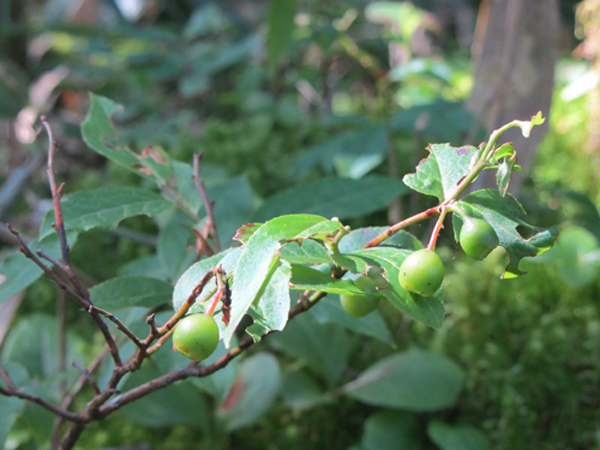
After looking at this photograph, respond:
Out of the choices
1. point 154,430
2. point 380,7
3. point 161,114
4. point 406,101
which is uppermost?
point 380,7

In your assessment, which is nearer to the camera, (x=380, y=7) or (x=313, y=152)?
(x=313, y=152)

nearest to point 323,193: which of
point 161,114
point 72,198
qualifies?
point 72,198

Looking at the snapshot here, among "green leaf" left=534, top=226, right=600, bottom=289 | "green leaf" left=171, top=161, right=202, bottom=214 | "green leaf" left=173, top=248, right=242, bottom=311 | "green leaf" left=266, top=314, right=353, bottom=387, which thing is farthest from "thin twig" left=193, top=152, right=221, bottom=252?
"green leaf" left=534, top=226, right=600, bottom=289

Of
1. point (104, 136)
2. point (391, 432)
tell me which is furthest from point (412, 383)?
point (104, 136)

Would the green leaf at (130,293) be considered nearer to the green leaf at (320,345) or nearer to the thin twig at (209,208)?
the thin twig at (209,208)

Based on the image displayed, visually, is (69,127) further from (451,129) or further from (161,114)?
(451,129)

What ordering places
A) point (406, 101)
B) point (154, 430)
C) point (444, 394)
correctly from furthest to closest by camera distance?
1. point (406, 101)
2. point (154, 430)
3. point (444, 394)
